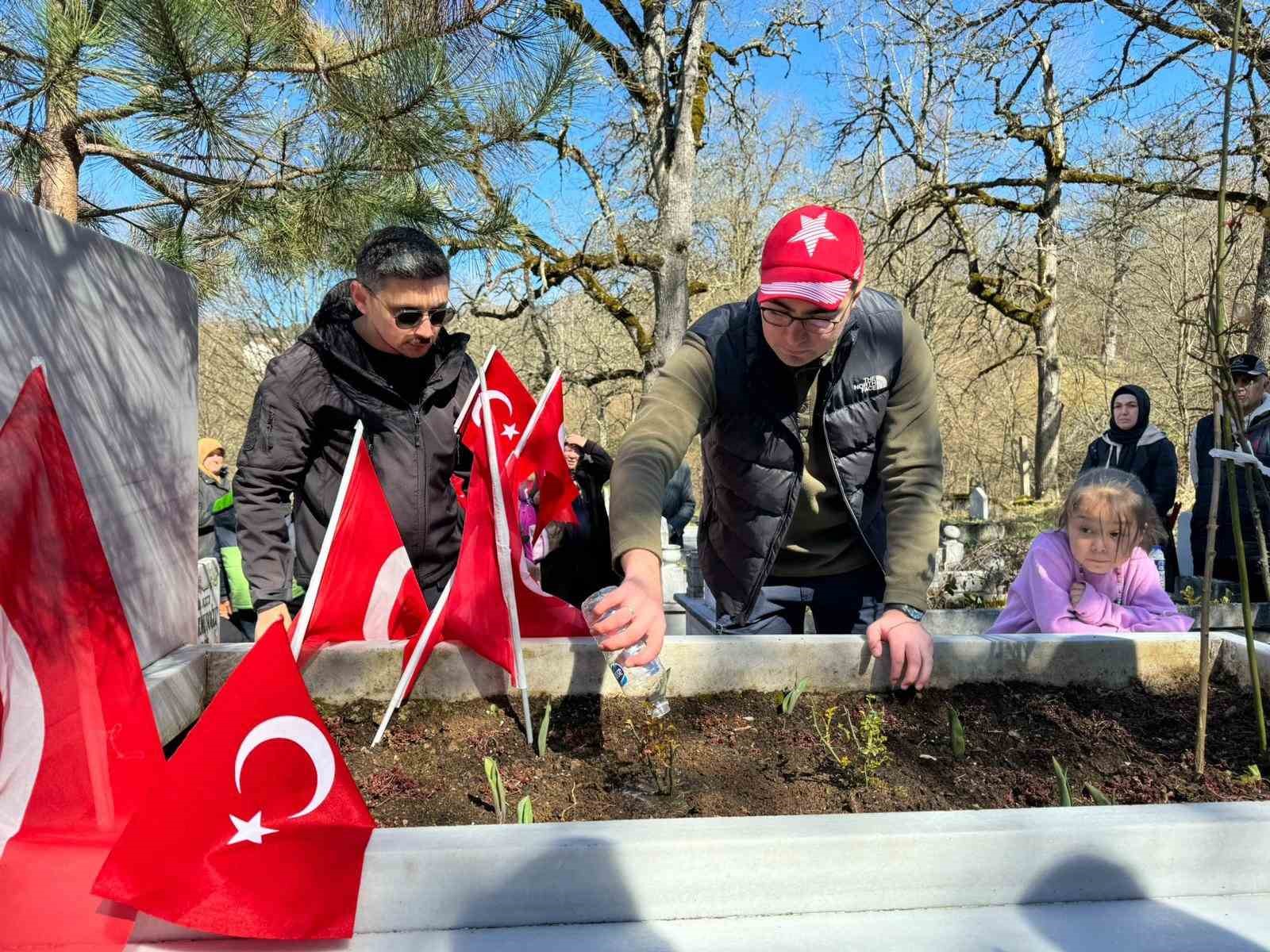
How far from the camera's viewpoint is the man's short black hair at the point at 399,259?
7.82 ft

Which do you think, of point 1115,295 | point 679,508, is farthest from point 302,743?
point 1115,295

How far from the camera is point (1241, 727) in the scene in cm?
198

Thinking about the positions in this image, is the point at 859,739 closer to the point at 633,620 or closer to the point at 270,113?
the point at 633,620

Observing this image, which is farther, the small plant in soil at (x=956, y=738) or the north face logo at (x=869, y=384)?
the north face logo at (x=869, y=384)

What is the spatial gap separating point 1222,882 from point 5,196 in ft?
7.01

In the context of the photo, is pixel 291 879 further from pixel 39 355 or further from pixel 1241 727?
pixel 1241 727

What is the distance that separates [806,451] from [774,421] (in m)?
0.16

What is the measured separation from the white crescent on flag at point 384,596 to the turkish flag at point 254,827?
32.9 inches

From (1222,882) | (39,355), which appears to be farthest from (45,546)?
(1222,882)

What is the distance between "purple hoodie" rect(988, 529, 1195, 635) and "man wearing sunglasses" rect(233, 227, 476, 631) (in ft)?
5.28

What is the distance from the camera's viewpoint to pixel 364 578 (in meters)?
2.13

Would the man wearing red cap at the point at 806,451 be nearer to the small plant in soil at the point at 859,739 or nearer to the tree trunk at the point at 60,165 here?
the small plant in soil at the point at 859,739

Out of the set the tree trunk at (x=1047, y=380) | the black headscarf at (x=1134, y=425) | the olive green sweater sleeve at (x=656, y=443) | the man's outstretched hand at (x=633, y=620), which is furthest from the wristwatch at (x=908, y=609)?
the tree trunk at (x=1047, y=380)

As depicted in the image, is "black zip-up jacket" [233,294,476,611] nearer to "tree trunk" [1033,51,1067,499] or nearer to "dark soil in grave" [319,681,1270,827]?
A: "dark soil in grave" [319,681,1270,827]
